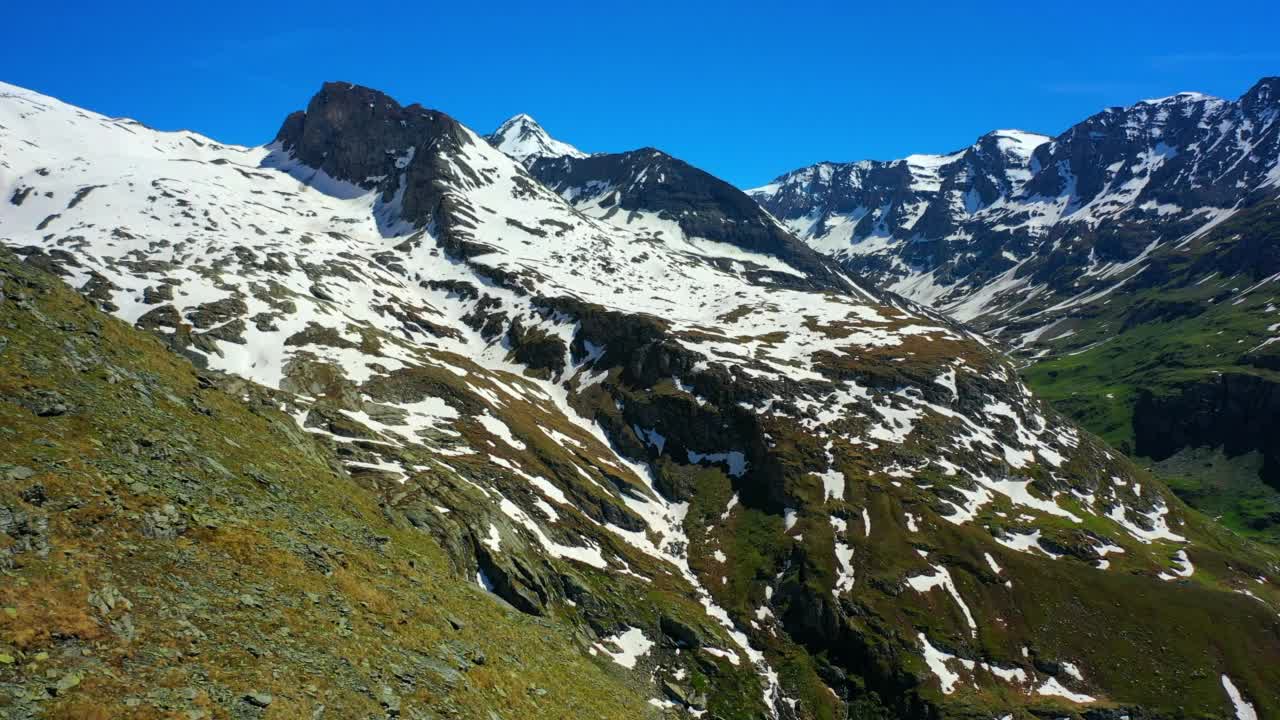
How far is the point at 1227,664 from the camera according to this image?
89.9m

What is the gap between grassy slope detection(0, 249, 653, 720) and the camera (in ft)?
57.2

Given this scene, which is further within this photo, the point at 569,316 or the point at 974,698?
the point at 569,316

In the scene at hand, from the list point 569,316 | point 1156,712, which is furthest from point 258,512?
point 569,316

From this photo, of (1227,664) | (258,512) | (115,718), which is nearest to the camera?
(115,718)

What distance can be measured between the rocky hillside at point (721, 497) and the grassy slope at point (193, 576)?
0.66 meters

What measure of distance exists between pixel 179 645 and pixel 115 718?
331cm

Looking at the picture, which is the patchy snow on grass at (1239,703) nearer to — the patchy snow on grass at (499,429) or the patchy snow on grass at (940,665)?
the patchy snow on grass at (940,665)

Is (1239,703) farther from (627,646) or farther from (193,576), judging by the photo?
(193,576)

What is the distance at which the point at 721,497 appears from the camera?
12781 cm

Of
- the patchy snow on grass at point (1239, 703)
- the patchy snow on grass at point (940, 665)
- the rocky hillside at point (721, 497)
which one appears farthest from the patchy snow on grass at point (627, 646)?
the patchy snow on grass at point (1239, 703)

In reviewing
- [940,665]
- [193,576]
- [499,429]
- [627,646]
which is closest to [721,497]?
[499,429]

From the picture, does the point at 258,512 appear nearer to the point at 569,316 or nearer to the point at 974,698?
the point at 974,698

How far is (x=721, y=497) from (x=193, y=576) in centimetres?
11128

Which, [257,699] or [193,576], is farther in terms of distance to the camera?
[193,576]
